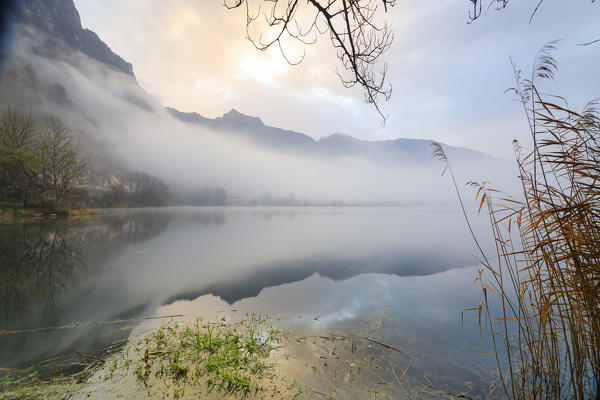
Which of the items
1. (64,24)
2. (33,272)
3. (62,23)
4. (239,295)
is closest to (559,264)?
(239,295)

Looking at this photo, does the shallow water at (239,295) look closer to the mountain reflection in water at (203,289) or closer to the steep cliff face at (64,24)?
the mountain reflection in water at (203,289)

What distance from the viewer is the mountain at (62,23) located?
3708 inches

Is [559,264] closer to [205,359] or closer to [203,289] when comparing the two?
[205,359]

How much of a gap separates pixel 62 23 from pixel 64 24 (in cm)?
207

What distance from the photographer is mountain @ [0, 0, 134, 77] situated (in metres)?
94.2

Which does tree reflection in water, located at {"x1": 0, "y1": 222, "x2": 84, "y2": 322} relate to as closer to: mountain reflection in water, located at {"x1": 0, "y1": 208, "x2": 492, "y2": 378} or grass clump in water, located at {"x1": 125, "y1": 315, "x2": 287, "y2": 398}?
mountain reflection in water, located at {"x1": 0, "y1": 208, "x2": 492, "y2": 378}

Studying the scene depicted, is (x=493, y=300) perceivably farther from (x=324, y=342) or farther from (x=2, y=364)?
(x=2, y=364)

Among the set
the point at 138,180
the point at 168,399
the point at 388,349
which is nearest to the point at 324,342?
the point at 388,349

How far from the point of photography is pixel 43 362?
308 cm

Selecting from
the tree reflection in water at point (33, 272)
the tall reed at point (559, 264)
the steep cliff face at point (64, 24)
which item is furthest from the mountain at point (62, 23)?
the tall reed at point (559, 264)

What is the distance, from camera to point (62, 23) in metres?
125

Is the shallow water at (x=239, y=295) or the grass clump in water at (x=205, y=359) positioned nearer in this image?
the grass clump in water at (x=205, y=359)

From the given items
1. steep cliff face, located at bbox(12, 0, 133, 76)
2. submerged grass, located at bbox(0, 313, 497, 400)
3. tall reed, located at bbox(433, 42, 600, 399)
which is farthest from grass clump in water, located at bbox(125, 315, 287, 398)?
steep cliff face, located at bbox(12, 0, 133, 76)

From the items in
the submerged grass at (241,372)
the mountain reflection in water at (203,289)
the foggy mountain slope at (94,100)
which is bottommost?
the mountain reflection in water at (203,289)
